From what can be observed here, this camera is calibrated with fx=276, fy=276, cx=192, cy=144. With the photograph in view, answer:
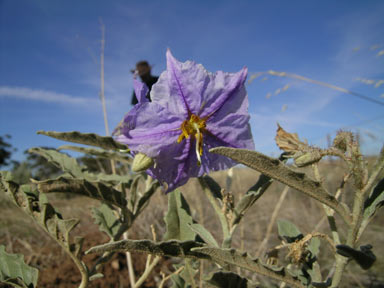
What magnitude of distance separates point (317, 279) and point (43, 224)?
947mm

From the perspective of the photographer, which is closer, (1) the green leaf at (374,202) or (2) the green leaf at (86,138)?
(1) the green leaf at (374,202)

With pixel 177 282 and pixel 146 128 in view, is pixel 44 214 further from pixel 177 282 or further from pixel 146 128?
pixel 177 282

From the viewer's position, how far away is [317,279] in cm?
91

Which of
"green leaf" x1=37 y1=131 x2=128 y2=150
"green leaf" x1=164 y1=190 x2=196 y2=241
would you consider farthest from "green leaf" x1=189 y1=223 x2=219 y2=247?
"green leaf" x1=37 y1=131 x2=128 y2=150

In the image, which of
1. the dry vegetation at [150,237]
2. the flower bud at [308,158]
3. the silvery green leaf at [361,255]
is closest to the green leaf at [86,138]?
the dry vegetation at [150,237]

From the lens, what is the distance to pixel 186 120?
2.77 ft

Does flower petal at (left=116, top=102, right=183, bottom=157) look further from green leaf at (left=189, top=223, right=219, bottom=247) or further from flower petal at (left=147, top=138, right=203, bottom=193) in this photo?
green leaf at (left=189, top=223, right=219, bottom=247)

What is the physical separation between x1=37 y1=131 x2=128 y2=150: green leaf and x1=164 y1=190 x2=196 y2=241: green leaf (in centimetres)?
30

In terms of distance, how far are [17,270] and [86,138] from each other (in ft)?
1.72

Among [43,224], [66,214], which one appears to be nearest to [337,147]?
[43,224]

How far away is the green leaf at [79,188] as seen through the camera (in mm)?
916

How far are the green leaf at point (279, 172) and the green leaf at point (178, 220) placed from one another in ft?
1.49

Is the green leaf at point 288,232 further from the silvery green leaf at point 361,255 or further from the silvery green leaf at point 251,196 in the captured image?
the silvery green leaf at point 361,255

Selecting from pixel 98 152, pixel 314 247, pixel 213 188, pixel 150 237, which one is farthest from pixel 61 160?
pixel 150 237
